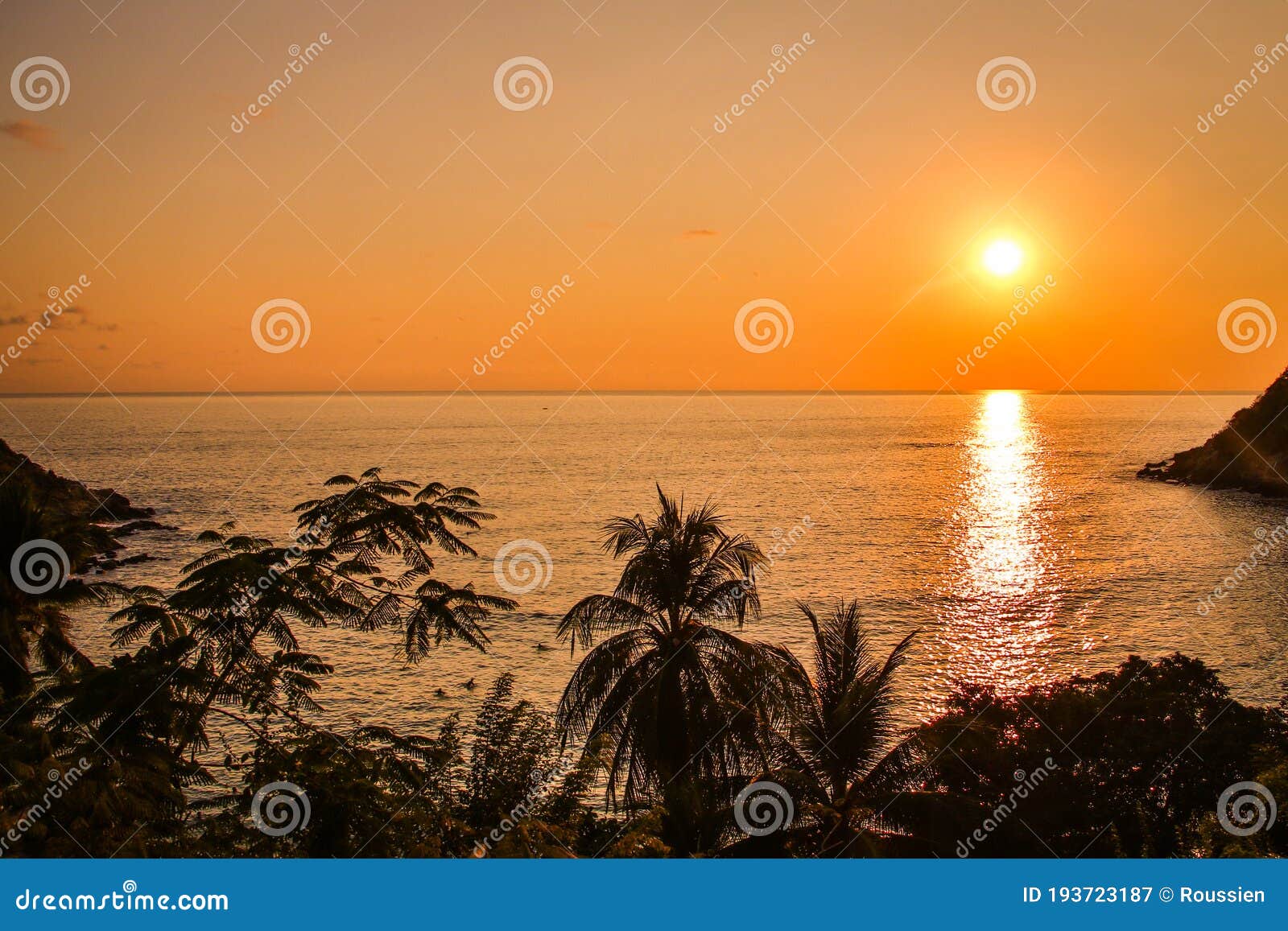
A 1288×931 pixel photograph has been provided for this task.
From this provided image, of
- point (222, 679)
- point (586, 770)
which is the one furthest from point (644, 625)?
point (222, 679)

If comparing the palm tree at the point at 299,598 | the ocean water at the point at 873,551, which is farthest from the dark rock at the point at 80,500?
the palm tree at the point at 299,598

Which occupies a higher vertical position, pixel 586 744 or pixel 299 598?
pixel 586 744

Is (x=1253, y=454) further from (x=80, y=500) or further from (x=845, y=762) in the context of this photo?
(x=80, y=500)

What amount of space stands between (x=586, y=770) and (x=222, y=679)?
7322 mm

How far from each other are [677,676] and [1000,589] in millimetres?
53654

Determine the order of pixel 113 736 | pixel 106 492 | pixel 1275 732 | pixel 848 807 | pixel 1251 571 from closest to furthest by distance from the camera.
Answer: pixel 113 736
pixel 848 807
pixel 1275 732
pixel 1251 571
pixel 106 492

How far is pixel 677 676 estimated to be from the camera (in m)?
18.8

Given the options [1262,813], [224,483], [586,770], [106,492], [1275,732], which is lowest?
[586,770]

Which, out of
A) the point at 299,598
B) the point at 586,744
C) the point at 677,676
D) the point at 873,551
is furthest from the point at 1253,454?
the point at 299,598

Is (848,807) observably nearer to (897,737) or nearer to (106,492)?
(897,737)

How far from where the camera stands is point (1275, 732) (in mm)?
24219

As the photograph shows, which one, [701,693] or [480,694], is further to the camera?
[480,694]

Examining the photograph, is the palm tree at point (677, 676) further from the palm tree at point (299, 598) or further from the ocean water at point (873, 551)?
the ocean water at point (873, 551)

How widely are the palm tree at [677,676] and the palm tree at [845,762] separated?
1088 mm
